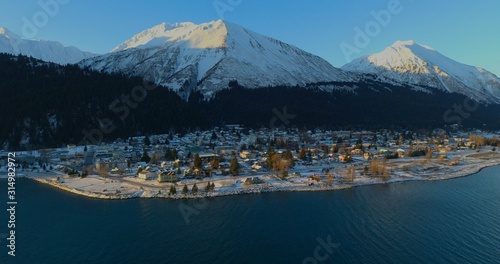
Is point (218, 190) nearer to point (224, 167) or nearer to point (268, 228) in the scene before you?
point (268, 228)

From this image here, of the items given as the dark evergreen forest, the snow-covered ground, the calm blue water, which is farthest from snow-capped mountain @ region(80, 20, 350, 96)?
the calm blue water

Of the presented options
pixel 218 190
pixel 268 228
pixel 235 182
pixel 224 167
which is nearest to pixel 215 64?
pixel 224 167

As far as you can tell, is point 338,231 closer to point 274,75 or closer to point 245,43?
point 274,75

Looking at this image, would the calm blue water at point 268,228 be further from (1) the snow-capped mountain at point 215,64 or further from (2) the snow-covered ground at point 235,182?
(1) the snow-capped mountain at point 215,64

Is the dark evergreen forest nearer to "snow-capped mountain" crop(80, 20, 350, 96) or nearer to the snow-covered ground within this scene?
"snow-capped mountain" crop(80, 20, 350, 96)

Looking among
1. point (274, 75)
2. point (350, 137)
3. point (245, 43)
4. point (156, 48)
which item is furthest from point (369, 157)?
point (156, 48)

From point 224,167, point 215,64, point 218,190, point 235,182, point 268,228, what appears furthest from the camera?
point 215,64
